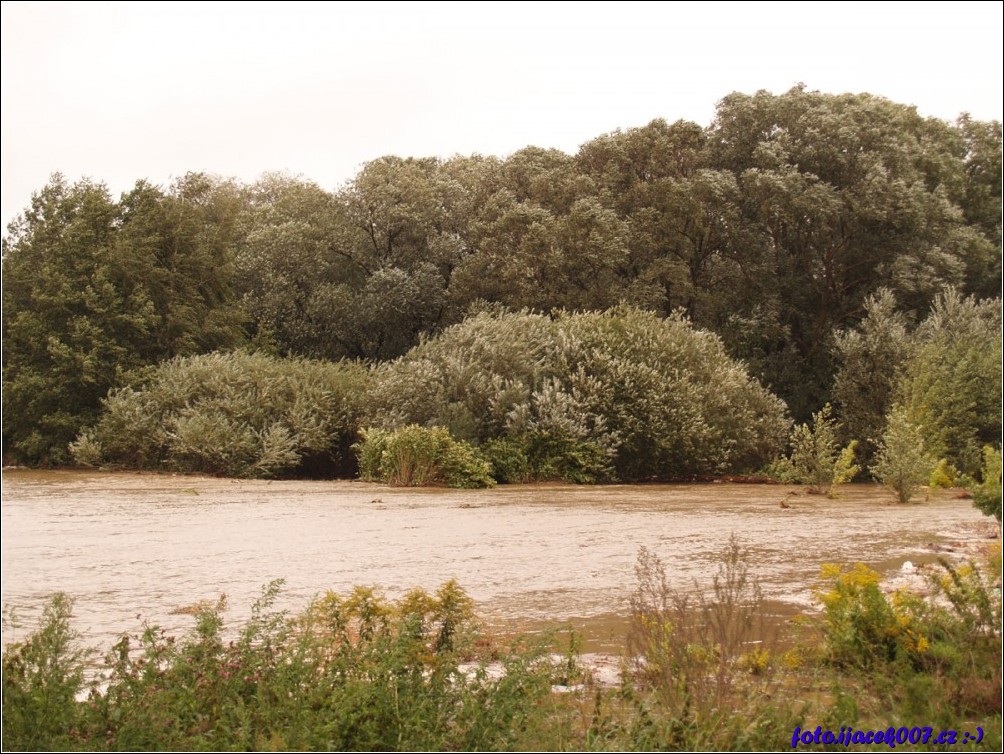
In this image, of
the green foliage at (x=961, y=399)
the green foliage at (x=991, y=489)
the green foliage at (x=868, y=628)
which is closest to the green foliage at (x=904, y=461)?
the green foliage at (x=961, y=399)

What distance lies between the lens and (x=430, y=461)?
20000 millimetres

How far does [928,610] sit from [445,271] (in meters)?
27.3

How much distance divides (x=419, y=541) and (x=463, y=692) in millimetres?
7137

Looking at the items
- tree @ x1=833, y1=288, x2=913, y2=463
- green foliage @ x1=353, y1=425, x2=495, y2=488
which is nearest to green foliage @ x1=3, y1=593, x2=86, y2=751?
green foliage @ x1=353, y1=425, x2=495, y2=488

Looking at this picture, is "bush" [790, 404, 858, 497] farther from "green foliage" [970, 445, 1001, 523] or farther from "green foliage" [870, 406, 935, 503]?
"green foliage" [970, 445, 1001, 523]

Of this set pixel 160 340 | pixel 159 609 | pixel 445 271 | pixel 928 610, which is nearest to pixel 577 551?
pixel 159 609

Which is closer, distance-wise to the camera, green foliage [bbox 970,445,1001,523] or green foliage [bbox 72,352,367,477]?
green foliage [bbox 970,445,1001,523]

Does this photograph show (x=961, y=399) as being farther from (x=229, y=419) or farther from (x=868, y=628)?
(x=229, y=419)

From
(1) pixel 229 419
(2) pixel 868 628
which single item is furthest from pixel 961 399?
(1) pixel 229 419

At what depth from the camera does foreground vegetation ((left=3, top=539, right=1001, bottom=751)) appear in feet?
14.5

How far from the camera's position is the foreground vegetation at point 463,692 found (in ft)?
14.5

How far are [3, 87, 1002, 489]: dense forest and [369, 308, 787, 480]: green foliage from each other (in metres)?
0.07

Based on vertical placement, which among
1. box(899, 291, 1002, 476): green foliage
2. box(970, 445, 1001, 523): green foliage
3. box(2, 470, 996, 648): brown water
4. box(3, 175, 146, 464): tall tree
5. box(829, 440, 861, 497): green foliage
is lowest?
box(2, 470, 996, 648): brown water

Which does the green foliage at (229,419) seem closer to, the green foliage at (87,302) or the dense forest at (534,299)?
the dense forest at (534,299)
